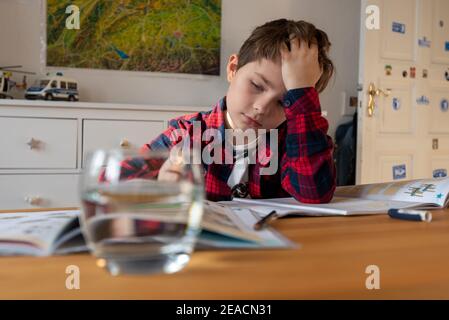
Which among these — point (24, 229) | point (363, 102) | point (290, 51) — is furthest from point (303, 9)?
point (24, 229)

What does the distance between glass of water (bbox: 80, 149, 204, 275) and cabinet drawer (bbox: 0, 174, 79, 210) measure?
1658 mm

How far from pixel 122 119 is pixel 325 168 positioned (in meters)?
1.31

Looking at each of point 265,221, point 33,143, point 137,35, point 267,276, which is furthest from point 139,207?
point 137,35

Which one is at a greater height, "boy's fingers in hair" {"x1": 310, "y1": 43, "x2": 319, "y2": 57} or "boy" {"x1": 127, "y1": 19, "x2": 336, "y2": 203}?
"boy's fingers in hair" {"x1": 310, "y1": 43, "x2": 319, "y2": 57}

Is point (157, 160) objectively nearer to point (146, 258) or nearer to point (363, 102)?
point (146, 258)

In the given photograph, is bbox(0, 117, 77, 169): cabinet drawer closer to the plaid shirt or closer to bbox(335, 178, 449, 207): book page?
the plaid shirt

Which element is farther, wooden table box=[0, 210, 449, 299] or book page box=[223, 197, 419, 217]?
book page box=[223, 197, 419, 217]

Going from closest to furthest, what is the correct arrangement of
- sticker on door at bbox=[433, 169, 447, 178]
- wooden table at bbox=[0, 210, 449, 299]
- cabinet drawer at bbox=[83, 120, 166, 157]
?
wooden table at bbox=[0, 210, 449, 299] < cabinet drawer at bbox=[83, 120, 166, 157] < sticker on door at bbox=[433, 169, 447, 178]

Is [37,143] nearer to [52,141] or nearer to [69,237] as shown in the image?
[52,141]

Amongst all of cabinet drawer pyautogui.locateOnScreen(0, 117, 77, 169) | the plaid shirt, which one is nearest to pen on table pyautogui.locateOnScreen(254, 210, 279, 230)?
the plaid shirt

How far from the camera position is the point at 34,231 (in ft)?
1.62

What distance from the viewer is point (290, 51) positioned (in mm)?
1093

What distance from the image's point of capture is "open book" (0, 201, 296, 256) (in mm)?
452

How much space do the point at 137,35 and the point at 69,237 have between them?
2.43m
